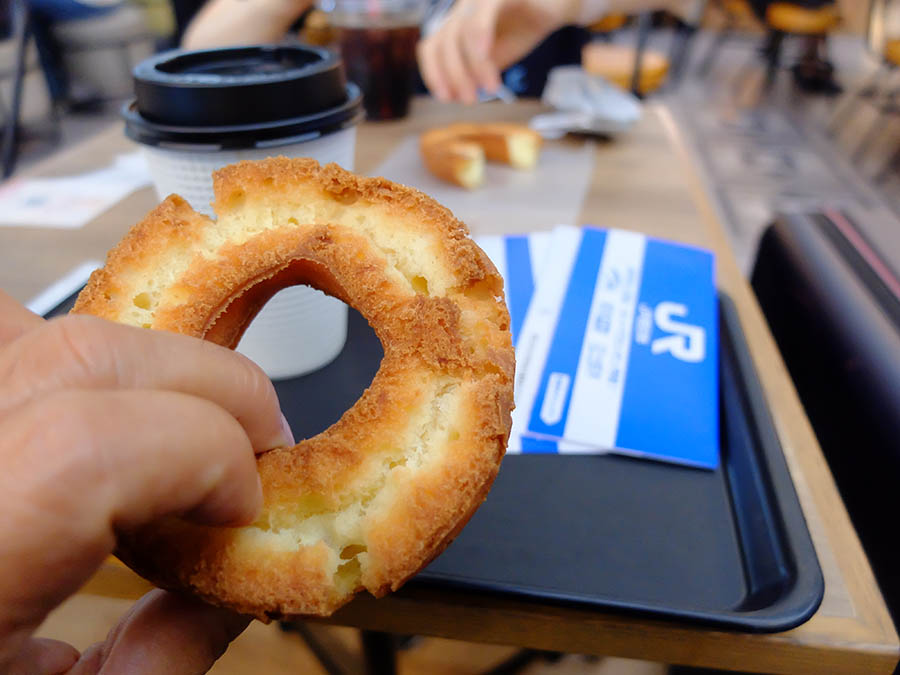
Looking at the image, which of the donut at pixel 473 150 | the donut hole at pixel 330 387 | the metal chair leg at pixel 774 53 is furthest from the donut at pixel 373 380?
the metal chair leg at pixel 774 53

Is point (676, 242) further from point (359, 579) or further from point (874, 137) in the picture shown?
point (874, 137)

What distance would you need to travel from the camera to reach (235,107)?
529mm

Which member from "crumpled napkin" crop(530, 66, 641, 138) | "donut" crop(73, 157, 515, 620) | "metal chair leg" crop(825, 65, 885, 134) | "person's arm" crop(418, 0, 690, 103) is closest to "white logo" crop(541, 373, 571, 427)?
"donut" crop(73, 157, 515, 620)

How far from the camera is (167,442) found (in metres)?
0.25

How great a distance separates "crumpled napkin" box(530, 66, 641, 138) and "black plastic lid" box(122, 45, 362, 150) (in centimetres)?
78

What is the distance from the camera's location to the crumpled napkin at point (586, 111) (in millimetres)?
1240

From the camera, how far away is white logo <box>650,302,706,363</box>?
2.21 ft

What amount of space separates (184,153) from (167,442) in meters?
0.38

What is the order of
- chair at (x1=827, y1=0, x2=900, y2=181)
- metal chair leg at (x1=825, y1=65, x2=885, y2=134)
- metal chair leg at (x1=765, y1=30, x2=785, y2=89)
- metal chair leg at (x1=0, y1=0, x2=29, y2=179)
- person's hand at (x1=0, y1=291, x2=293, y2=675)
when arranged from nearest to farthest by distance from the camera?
1. person's hand at (x1=0, y1=291, x2=293, y2=675)
2. metal chair leg at (x1=0, y1=0, x2=29, y2=179)
3. chair at (x1=827, y1=0, x2=900, y2=181)
4. metal chair leg at (x1=825, y1=65, x2=885, y2=134)
5. metal chair leg at (x1=765, y1=30, x2=785, y2=89)

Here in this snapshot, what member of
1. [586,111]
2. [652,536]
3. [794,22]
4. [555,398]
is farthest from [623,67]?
[652,536]

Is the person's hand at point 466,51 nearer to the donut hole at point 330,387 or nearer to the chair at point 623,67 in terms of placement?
the donut hole at point 330,387

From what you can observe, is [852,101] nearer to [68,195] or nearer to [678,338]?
[678,338]

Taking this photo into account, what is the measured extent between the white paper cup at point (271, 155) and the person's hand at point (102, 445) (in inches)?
11.2

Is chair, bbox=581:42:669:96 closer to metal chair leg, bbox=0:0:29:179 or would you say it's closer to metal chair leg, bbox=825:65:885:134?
metal chair leg, bbox=825:65:885:134
